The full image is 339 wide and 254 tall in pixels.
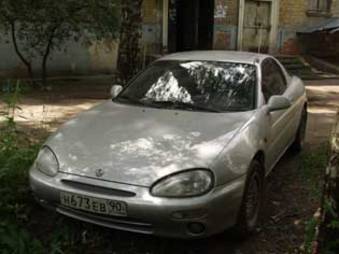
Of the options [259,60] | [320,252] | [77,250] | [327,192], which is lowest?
[77,250]

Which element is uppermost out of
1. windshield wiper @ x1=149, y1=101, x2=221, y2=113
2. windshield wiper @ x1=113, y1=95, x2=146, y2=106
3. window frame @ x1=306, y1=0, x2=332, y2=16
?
window frame @ x1=306, y1=0, x2=332, y2=16

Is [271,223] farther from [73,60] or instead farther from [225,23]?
[225,23]

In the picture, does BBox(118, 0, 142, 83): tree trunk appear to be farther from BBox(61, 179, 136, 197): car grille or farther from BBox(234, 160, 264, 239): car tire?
BBox(61, 179, 136, 197): car grille

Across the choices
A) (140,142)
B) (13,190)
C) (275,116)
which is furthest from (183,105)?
(13,190)

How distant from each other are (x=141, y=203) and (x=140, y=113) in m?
1.24

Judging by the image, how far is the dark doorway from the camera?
17.1 m

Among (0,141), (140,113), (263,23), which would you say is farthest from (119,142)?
(263,23)

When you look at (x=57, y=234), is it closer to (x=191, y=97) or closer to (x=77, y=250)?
(x=77, y=250)

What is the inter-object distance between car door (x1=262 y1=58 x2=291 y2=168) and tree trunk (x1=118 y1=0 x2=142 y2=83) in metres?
3.60

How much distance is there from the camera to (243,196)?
12.7ft

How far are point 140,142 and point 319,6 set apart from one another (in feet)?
57.3

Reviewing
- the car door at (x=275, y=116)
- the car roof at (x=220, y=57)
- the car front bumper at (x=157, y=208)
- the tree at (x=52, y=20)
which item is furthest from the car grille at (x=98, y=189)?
the tree at (x=52, y=20)

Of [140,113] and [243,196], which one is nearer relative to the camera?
[243,196]

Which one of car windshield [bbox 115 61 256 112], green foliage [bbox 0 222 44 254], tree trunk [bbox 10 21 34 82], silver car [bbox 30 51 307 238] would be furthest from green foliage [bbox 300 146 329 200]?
tree trunk [bbox 10 21 34 82]
